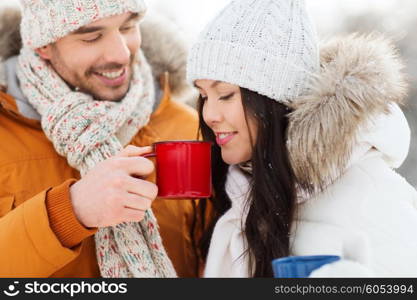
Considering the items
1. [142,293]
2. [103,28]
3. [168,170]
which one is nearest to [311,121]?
[168,170]

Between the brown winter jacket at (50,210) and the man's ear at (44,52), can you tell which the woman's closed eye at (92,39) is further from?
the brown winter jacket at (50,210)

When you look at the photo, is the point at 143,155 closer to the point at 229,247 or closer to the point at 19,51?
the point at 229,247

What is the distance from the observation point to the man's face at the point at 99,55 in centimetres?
300

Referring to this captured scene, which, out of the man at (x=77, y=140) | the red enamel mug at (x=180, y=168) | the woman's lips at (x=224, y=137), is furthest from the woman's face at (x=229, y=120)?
the man at (x=77, y=140)

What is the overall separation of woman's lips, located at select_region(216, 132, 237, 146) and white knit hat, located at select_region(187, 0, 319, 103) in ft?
0.63

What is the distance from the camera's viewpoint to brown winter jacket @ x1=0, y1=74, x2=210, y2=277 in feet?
8.13

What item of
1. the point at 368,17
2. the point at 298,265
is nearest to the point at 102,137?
the point at 298,265

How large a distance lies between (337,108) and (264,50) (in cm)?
36

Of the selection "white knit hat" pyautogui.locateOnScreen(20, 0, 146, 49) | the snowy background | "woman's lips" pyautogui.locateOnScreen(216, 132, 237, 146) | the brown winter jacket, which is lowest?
the brown winter jacket

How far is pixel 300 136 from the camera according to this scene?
93.4 inches

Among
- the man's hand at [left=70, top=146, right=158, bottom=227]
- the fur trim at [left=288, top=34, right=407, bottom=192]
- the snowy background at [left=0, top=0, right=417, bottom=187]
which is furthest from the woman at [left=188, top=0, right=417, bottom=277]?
the snowy background at [left=0, top=0, right=417, bottom=187]

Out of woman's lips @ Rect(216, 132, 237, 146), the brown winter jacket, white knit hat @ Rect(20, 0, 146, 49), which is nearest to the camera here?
the brown winter jacket

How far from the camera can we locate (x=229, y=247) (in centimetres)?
268

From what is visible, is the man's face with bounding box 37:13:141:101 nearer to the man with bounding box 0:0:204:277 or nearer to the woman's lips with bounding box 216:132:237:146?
the man with bounding box 0:0:204:277
